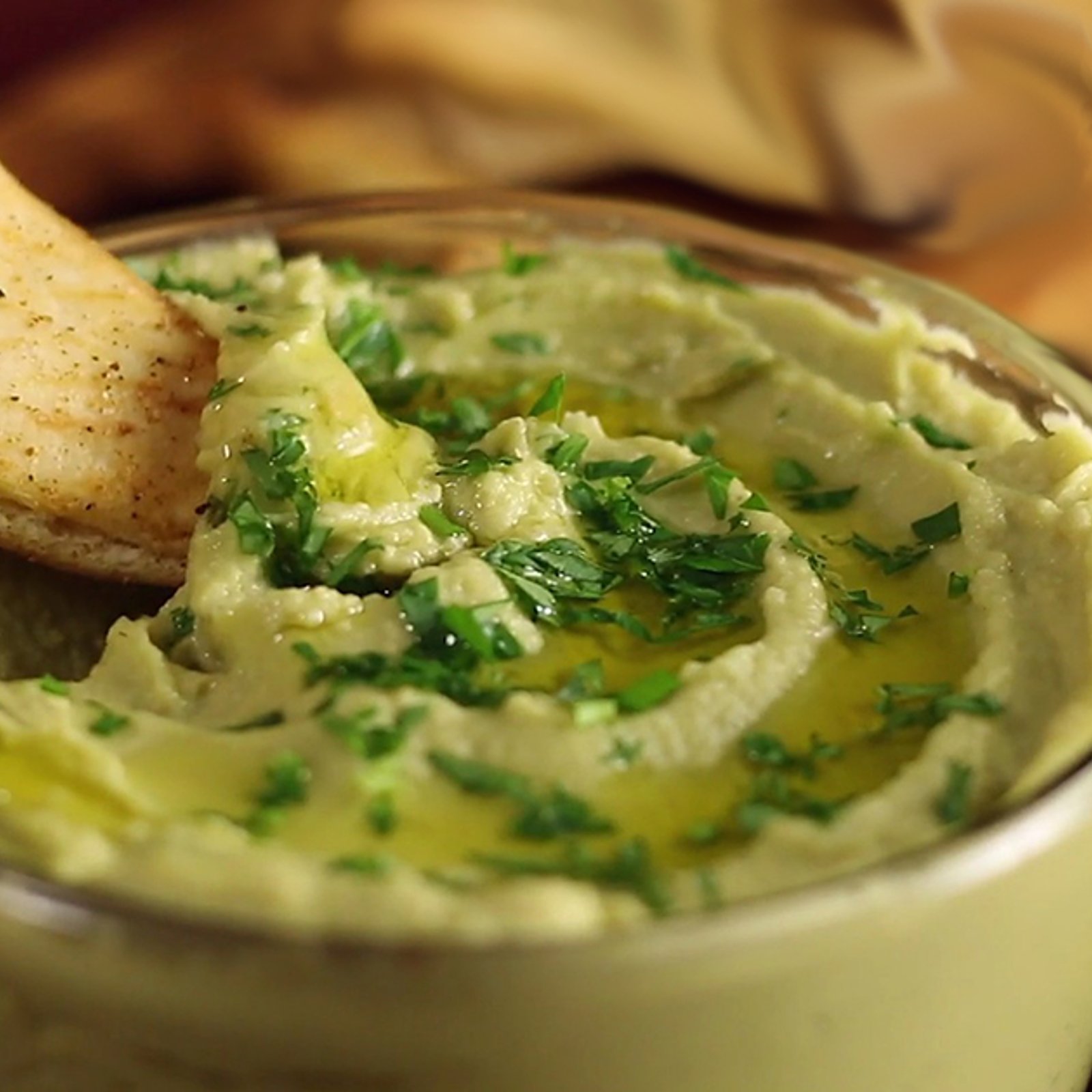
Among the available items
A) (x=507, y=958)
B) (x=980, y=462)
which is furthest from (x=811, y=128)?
(x=507, y=958)

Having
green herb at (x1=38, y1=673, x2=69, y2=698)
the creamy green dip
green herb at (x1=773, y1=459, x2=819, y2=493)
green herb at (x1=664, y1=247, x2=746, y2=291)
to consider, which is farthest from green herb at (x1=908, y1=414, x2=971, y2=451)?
green herb at (x1=38, y1=673, x2=69, y2=698)

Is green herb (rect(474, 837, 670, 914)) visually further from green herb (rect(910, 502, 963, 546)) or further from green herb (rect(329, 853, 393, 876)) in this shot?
green herb (rect(910, 502, 963, 546))

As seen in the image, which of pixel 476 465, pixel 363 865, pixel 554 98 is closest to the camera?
pixel 363 865

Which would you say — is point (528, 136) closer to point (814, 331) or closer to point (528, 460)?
point (814, 331)

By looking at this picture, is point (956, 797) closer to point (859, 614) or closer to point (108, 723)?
point (859, 614)

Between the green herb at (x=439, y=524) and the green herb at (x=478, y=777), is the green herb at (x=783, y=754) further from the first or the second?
the green herb at (x=439, y=524)

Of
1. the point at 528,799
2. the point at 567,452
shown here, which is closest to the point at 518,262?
the point at 567,452

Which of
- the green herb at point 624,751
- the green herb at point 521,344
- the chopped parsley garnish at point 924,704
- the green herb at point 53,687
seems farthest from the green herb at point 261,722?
the green herb at point 521,344
